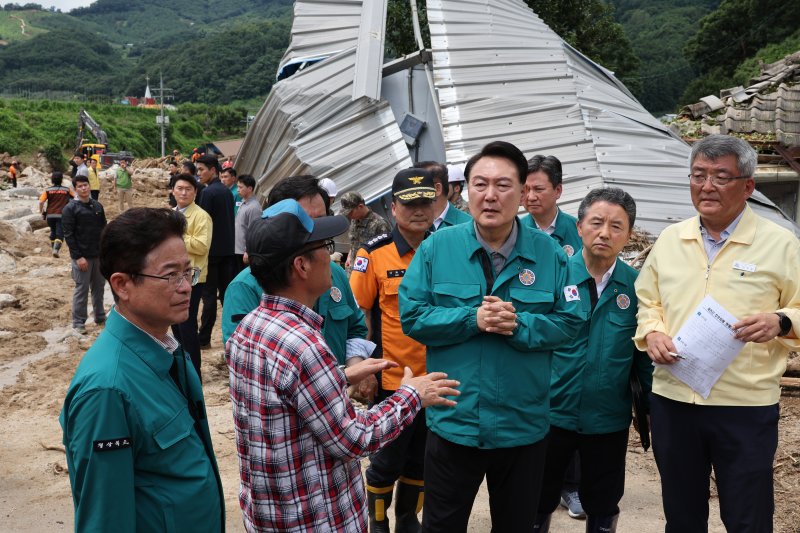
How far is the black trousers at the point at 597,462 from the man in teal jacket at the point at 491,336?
0.52 metres

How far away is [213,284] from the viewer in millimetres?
8016

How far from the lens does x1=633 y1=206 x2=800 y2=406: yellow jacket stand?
292 centimetres

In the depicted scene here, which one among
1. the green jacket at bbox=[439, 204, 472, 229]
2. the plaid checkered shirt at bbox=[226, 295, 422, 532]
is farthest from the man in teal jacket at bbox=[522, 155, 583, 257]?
the plaid checkered shirt at bbox=[226, 295, 422, 532]

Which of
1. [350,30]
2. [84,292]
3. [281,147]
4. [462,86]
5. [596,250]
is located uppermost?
[350,30]

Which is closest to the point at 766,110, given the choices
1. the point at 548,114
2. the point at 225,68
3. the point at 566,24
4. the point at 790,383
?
the point at 548,114

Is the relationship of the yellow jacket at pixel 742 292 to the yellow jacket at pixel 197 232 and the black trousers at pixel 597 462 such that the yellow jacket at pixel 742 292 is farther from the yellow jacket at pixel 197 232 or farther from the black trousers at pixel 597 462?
the yellow jacket at pixel 197 232

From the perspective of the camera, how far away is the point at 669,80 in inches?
1684

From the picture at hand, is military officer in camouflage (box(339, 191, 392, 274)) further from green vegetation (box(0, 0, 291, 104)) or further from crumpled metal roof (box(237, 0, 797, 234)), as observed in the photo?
green vegetation (box(0, 0, 291, 104))

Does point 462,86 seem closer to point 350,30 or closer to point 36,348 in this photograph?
point 350,30

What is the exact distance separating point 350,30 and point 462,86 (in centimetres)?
265

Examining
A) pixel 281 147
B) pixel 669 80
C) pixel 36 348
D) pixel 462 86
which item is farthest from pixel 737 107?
pixel 669 80

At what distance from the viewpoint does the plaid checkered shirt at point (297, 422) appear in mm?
2088

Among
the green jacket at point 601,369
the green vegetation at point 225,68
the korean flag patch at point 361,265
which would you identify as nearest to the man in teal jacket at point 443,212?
the korean flag patch at point 361,265

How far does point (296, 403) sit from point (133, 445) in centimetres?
47
